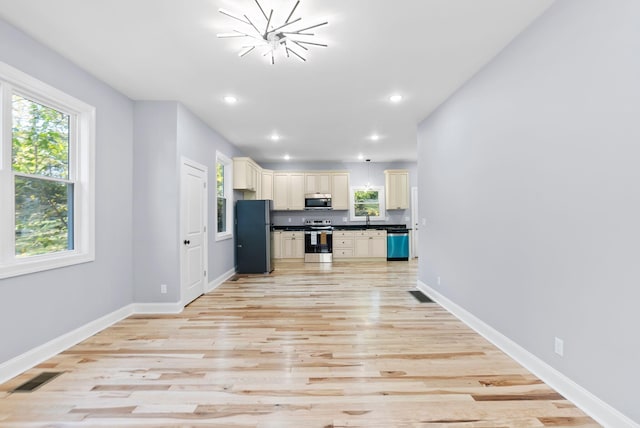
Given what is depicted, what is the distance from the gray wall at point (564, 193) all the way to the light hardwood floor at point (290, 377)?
421mm

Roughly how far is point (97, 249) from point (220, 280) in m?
2.40

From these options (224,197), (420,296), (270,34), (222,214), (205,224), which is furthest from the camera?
(224,197)

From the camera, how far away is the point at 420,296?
14.8 feet

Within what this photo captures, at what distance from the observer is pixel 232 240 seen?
6223 millimetres

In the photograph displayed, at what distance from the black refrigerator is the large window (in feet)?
0.86

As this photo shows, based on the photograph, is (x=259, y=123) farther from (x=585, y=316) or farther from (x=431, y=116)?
(x=585, y=316)

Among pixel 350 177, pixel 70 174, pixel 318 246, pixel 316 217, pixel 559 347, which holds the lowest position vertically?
pixel 559 347

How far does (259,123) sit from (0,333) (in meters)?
3.82

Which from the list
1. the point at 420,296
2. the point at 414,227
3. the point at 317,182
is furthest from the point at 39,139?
the point at 414,227

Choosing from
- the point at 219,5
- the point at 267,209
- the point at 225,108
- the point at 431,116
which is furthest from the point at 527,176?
the point at 267,209

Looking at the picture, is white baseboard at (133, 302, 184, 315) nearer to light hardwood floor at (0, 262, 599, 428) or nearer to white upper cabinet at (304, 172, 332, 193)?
light hardwood floor at (0, 262, 599, 428)

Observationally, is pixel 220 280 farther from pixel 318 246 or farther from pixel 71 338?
pixel 318 246

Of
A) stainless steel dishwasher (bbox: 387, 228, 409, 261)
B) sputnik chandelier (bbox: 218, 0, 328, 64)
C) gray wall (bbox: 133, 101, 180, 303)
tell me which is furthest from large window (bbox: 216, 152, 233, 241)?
stainless steel dishwasher (bbox: 387, 228, 409, 261)

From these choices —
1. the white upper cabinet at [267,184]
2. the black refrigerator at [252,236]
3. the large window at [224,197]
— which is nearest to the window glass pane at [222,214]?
the large window at [224,197]
